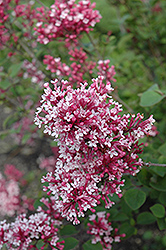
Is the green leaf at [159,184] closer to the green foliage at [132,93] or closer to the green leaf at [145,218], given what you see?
the green foliage at [132,93]

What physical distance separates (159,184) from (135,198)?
6.2 inches

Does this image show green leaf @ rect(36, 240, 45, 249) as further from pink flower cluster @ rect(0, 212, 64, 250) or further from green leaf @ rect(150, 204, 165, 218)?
green leaf @ rect(150, 204, 165, 218)

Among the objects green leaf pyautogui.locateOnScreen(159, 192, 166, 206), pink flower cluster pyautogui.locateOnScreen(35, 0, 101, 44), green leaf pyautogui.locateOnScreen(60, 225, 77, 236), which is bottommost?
green leaf pyautogui.locateOnScreen(60, 225, 77, 236)

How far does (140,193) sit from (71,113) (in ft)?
1.88

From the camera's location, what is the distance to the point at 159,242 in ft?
6.27

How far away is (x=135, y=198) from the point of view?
129 cm

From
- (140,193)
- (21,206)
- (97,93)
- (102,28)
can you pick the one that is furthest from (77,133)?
(102,28)

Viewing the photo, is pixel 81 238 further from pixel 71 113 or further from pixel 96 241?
pixel 71 113

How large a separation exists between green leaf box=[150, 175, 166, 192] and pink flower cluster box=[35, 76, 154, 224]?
0.25 meters

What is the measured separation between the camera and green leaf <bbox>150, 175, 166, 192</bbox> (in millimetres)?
1304

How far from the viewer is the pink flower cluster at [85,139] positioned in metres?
1.03

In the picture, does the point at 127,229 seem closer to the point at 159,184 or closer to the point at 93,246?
the point at 93,246

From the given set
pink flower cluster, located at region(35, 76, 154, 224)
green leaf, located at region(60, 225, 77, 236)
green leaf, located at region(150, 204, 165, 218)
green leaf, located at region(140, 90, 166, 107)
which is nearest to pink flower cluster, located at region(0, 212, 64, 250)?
green leaf, located at region(60, 225, 77, 236)

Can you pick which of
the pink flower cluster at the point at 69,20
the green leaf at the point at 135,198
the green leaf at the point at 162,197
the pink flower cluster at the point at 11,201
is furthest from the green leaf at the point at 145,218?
the pink flower cluster at the point at 69,20
